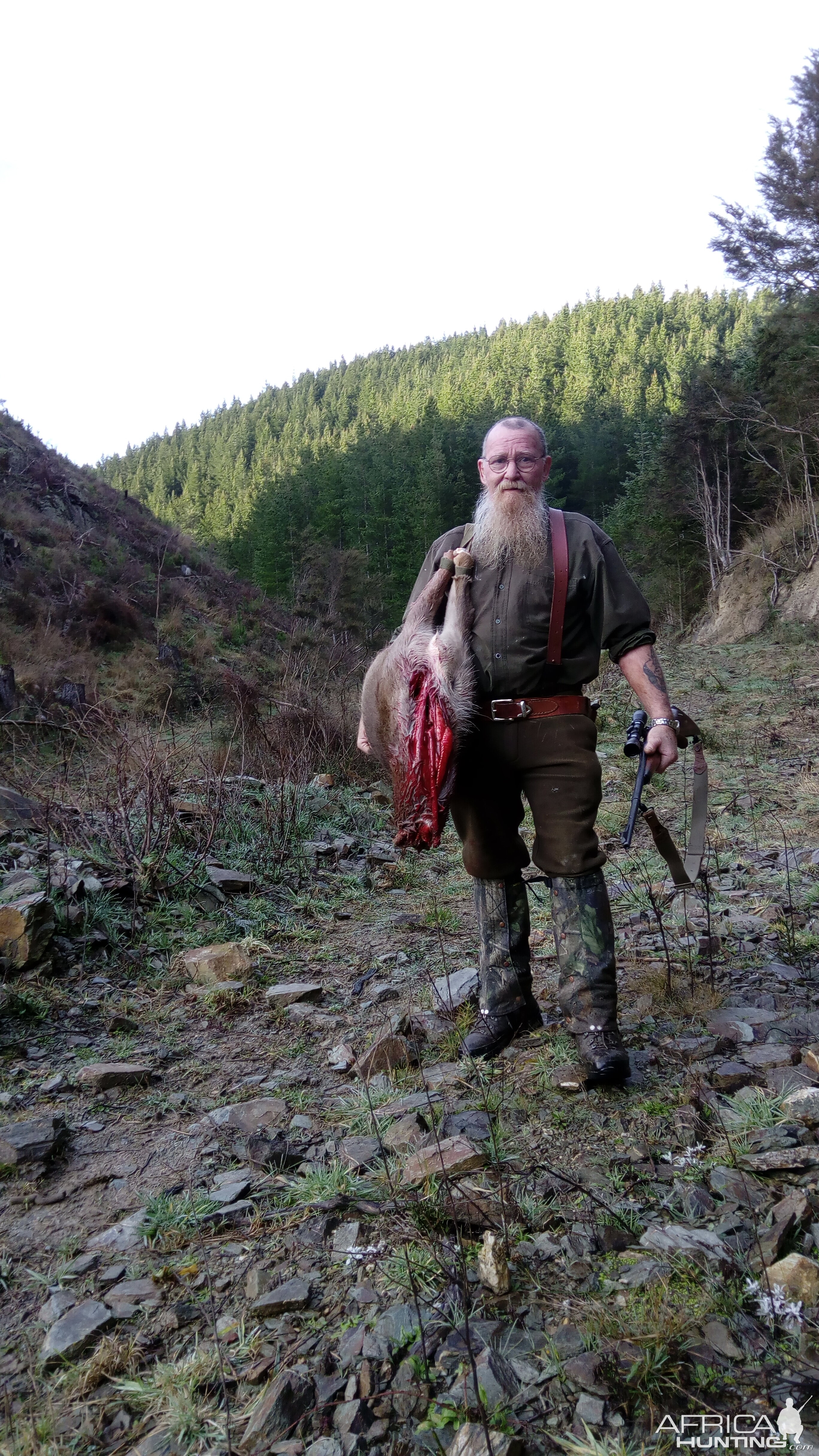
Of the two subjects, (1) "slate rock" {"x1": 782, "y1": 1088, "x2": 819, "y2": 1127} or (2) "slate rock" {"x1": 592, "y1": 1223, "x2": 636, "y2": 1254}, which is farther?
(1) "slate rock" {"x1": 782, "y1": 1088, "x2": 819, "y2": 1127}

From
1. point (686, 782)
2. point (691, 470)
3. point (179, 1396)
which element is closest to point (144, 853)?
point (179, 1396)

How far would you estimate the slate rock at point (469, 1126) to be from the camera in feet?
8.02

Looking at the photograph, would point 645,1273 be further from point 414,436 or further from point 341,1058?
point 414,436

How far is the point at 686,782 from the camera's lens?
7.36 metres

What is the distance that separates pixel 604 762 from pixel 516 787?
6164 mm

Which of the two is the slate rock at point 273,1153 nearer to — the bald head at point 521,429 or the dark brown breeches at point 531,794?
the dark brown breeches at point 531,794

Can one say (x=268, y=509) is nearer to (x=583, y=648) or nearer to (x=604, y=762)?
(x=604, y=762)

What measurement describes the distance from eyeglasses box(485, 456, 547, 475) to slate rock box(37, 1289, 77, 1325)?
8.91ft

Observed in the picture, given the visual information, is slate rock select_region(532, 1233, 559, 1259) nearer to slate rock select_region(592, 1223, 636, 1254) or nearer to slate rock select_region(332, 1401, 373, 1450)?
slate rock select_region(592, 1223, 636, 1254)

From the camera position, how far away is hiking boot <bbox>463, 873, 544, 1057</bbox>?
304 centimetres

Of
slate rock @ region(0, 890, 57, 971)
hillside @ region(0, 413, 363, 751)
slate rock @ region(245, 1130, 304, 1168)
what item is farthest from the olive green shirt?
hillside @ region(0, 413, 363, 751)

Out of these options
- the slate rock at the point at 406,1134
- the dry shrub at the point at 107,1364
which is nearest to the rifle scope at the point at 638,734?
the slate rock at the point at 406,1134

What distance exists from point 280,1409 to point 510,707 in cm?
195

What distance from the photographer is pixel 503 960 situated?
3.06 meters
